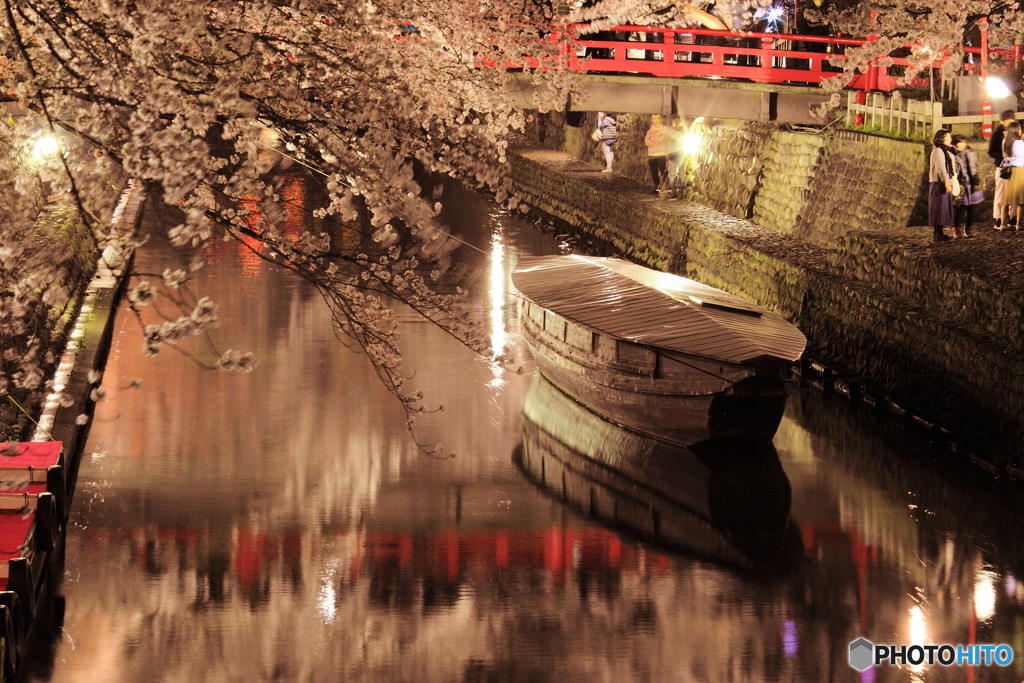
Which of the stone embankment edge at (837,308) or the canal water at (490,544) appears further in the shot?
the stone embankment edge at (837,308)

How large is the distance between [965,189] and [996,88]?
3019mm

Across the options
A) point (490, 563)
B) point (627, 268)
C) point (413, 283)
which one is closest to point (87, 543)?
point (490, 563)

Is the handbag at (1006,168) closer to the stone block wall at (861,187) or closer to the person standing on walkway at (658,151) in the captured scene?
the stone block wall at (861,187)

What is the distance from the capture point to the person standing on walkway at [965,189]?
35.5ft

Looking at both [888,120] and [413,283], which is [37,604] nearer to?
[413,283]

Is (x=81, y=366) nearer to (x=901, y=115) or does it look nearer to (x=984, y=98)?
(x=901, y=115)

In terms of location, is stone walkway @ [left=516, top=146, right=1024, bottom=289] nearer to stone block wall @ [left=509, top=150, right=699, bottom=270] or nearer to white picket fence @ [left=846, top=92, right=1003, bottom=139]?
stone block wall @ [left=509, top=150, right=699, bottom=270]

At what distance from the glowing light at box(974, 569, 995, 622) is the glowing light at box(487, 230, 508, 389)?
441 centimetres

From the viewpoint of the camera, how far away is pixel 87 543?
8.07 metres

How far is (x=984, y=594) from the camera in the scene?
7516 millimetres

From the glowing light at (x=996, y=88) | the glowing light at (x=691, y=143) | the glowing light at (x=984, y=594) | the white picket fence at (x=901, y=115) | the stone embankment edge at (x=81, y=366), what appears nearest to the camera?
the glowing light at (x=984, y=594)

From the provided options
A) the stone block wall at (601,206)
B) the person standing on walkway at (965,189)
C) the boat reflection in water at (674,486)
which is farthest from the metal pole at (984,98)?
the boat reflection in water at (674,486)

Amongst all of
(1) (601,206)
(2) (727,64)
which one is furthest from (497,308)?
(1) (601,206)

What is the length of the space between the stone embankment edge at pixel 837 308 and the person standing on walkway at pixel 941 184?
768 millimetres
